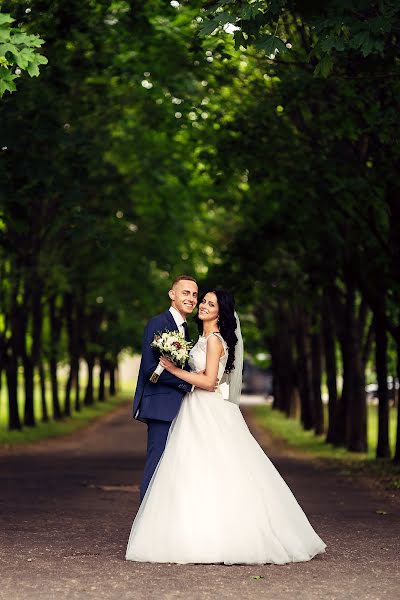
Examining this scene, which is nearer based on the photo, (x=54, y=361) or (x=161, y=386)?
(x=161, y=386)

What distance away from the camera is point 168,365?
9.42 m

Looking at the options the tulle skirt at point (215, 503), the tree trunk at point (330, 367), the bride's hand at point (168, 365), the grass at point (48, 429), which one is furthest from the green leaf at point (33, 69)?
the tree trunk at point (330, 367)

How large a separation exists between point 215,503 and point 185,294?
1708mm

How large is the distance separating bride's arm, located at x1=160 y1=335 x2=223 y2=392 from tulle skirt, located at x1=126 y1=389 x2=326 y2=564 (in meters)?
0.20

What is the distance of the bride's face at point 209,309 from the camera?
377 inches

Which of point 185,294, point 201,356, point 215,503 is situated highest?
point 185,294

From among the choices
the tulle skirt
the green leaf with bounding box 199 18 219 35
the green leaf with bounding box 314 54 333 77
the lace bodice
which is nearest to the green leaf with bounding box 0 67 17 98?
the green leaf with bounding box 199 18 219 35

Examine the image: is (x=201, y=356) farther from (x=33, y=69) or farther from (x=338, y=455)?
(x=338, y=455)

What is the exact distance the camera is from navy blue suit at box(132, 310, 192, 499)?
31.4 feet

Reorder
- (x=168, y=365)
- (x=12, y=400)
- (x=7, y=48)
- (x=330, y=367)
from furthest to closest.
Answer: (x=12, y=400) → (x=330, y=367) → (x=168, y=365) → (x=7, y=48)

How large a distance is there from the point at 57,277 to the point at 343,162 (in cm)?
1235

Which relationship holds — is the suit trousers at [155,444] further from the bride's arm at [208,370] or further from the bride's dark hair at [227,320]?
the bride's dark hair at [227,320]

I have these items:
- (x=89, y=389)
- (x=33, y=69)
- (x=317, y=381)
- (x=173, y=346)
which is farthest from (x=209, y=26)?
(x=89, y=389)

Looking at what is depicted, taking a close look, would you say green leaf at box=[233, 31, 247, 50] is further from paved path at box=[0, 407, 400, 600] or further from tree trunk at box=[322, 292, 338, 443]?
tree trunk at box=[322, 292, 338, 443]
